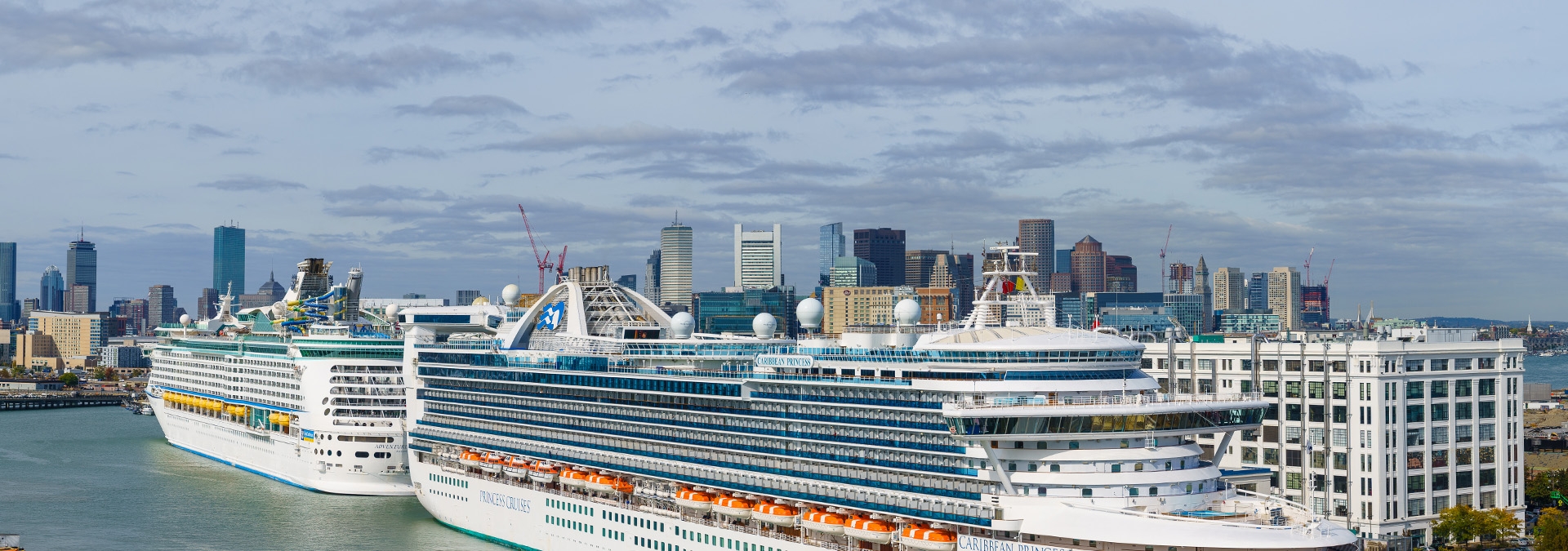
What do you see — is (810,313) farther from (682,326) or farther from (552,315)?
(552,315)

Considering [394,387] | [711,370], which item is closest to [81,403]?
[394,387]

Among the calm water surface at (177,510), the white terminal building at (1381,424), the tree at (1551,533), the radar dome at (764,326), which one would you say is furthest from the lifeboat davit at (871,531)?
the tree at (1551,533)

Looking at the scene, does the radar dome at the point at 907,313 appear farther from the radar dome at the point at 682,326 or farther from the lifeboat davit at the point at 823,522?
the radar dome at the point at 682,326

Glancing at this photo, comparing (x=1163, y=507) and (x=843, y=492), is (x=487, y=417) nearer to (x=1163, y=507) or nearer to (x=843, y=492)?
(x=843, y=492)

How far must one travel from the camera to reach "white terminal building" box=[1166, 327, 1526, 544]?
62531mm

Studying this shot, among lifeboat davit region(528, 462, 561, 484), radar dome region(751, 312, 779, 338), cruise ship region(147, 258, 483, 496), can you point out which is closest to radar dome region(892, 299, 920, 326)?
radar dome region(751, 312, 779, 338)

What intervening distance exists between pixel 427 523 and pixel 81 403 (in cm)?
13194

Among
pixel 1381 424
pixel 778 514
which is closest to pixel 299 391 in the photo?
pixel 778 514

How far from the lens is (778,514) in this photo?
49.9m

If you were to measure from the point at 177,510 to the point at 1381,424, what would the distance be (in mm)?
62395

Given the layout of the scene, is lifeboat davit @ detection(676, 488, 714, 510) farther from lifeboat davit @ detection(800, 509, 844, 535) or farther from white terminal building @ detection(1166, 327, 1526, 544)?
white terminal building @ detection(1166, 327, 1526, 544)

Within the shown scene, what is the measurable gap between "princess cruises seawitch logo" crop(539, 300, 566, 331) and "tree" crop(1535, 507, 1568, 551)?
148 feet

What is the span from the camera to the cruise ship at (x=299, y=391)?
272 feet

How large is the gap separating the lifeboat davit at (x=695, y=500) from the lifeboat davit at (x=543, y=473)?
9.47 m
